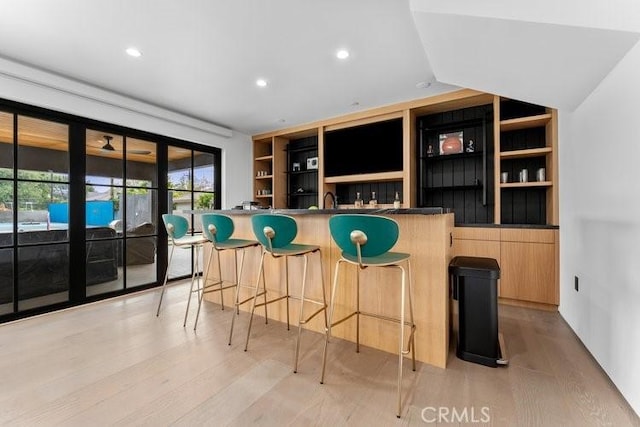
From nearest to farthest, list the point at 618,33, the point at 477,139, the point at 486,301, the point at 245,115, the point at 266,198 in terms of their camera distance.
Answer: the point at 618,33 → the point at 486,301 → the point at 477,139 → the point at 245,115 → the point at 266,198

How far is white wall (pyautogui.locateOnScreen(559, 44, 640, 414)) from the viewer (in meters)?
1.44

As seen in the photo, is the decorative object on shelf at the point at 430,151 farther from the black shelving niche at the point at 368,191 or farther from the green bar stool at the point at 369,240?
the green bar stool at the point at 369,240

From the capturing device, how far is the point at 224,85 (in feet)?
10.2

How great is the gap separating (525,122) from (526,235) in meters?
1.25

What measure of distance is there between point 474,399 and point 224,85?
138 inches

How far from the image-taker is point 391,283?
1.97m

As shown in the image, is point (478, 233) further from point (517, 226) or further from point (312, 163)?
point (312, 163)

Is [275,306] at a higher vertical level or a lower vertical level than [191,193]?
lower

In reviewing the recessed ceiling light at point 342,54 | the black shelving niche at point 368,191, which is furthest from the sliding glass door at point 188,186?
the recessed ceiling light at point 342,54

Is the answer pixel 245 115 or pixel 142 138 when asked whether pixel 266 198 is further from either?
pixel 142 138

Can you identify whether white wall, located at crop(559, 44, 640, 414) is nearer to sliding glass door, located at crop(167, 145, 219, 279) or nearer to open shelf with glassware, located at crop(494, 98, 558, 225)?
open shelf with glassware, located at crop(494, 98, 558, 225)

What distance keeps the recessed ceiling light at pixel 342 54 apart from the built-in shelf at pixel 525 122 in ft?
6.41

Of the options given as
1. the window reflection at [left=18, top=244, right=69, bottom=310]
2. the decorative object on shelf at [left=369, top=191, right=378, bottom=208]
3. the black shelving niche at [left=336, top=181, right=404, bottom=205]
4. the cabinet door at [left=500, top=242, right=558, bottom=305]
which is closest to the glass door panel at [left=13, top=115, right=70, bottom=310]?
the window reflection at [left=18, top=244, right=69, bottom=310]

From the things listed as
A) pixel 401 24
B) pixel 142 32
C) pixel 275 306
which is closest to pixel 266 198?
pixel 275 306
